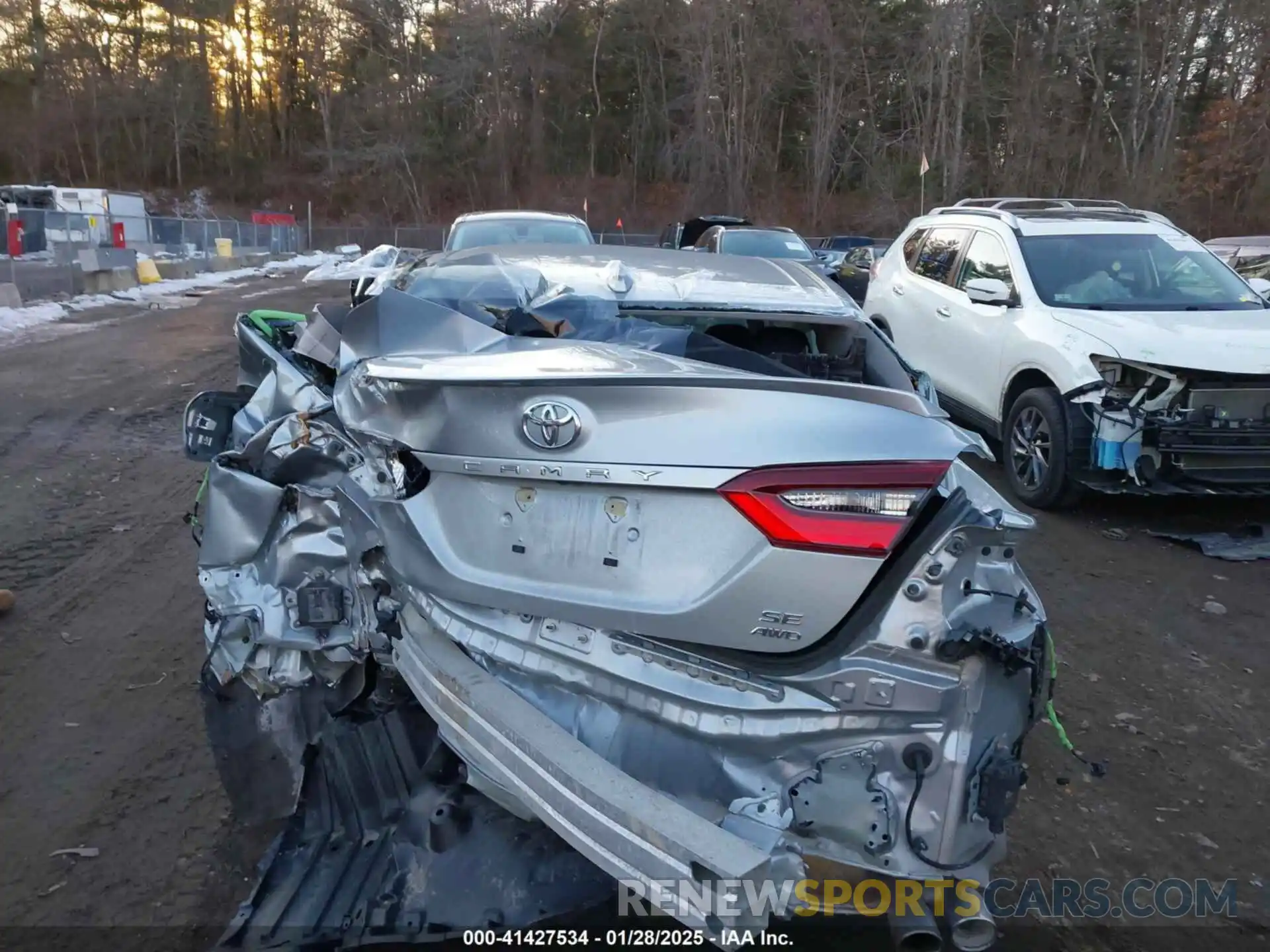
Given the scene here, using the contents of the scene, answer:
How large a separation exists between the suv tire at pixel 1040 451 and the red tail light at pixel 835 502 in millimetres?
4634

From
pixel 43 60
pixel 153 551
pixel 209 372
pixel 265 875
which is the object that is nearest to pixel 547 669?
pixel 265 875

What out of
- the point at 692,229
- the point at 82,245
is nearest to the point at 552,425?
the point at 692,229

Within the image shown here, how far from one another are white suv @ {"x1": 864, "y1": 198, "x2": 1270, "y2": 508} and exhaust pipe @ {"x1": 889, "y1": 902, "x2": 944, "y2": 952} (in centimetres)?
456

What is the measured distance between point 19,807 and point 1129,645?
4.53 m

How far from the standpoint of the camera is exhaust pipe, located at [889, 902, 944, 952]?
2070 mm

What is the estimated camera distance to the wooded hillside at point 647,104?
38.3 meters

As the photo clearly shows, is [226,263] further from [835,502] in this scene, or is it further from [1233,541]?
[835,502]

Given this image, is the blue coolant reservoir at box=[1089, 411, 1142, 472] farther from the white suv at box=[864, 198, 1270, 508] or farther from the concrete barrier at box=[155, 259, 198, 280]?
the concrete barrier at box=[155, 259, 198, 280]

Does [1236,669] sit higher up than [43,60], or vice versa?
[43,60]

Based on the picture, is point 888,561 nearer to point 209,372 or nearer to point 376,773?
point 376,773

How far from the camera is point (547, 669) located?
7.57 ft

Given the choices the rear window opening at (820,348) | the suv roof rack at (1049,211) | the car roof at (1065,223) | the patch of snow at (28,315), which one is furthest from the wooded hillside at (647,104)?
the rear window opening at (820,348)

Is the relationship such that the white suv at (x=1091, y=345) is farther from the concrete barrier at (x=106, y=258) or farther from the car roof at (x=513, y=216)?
the concrete barrier at (x=106, y=258)

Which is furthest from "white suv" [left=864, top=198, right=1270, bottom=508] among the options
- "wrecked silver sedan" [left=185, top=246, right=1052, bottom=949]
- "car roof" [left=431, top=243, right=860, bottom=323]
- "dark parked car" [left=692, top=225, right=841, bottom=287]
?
"dark parked car" [left=692, top=225, right=841, bottom=287]
